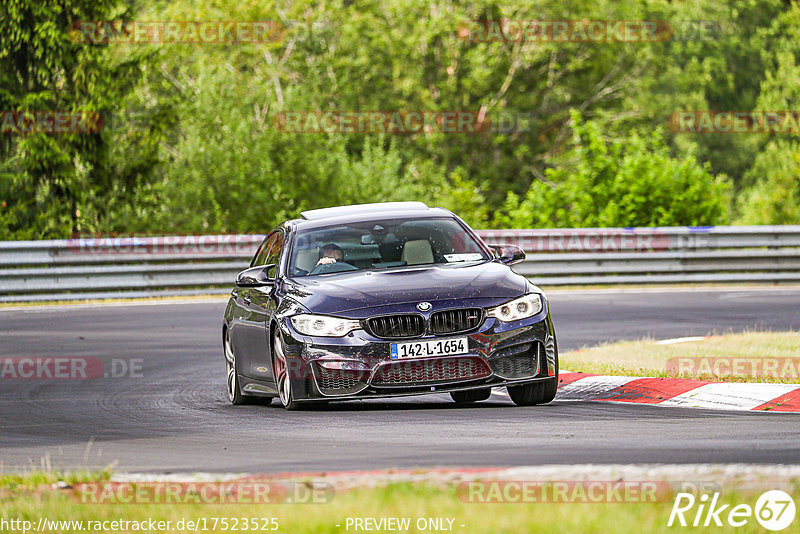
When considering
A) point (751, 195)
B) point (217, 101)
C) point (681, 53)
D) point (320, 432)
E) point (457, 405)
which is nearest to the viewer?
point (320, 432)

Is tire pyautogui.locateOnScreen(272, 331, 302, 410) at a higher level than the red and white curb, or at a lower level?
higher

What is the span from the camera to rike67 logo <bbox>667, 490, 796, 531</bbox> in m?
5.15

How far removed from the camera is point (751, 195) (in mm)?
56000

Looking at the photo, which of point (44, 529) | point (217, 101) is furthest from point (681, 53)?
point (44, 529)

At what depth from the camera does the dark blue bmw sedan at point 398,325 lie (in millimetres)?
9656

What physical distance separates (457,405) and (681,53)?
64.3 metres

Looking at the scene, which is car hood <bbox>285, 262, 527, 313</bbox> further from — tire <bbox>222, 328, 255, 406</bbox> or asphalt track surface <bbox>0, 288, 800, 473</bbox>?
tire <bbox>222, 328, 255, 406</bbox>

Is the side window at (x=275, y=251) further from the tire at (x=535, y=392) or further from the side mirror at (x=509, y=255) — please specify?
the tire at (x=535, y=392)

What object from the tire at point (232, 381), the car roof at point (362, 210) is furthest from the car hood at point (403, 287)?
Result: the tire at point (232, 381)

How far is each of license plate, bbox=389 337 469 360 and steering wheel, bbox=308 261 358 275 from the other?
126 cm

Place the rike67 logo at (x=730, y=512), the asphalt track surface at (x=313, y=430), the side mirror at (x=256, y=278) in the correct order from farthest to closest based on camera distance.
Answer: the side mirror at (x=256, y=278) → the asphalt track surface at (x=313, y=430) → the rike67 logo at (x=730, y=512)

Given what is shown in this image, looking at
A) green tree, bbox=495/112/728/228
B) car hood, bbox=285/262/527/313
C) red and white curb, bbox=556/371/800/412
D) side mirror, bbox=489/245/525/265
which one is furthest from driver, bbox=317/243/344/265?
green tree, bbox=495/112/728/228

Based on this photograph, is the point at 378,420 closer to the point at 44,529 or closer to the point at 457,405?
the point at 457,405

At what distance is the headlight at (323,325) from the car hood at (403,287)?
0.20ft
